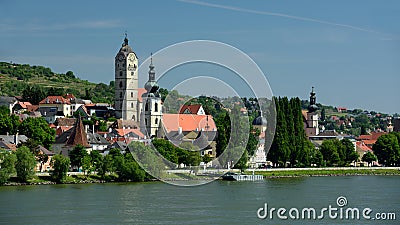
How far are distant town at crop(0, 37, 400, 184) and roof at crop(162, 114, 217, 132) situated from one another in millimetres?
73

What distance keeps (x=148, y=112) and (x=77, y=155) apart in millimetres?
19627

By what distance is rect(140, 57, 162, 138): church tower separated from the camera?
6056 cm

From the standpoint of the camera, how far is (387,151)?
5888cm

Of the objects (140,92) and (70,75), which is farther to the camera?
(70,75)

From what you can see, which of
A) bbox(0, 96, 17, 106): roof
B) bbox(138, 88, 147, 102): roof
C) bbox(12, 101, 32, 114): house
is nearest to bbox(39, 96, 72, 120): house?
bbox(12, 101, 32, 114): house

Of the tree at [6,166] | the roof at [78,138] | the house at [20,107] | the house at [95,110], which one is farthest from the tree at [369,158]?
the tree at [6,166]

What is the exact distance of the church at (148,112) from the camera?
192 ft

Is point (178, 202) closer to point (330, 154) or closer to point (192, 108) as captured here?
point (330, 154)

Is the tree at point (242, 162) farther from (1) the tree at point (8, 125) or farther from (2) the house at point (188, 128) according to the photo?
(1) the tree at point (8, 125)

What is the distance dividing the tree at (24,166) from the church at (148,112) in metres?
16.0

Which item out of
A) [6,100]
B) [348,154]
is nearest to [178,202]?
[348,154]

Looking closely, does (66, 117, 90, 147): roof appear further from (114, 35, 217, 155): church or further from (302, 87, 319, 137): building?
(302, 87, 319, 137): building

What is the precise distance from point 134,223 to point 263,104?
108 feet

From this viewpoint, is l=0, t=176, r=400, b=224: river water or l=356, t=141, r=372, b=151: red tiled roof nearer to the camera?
l=0, t=176, r=400, b=224: river water
